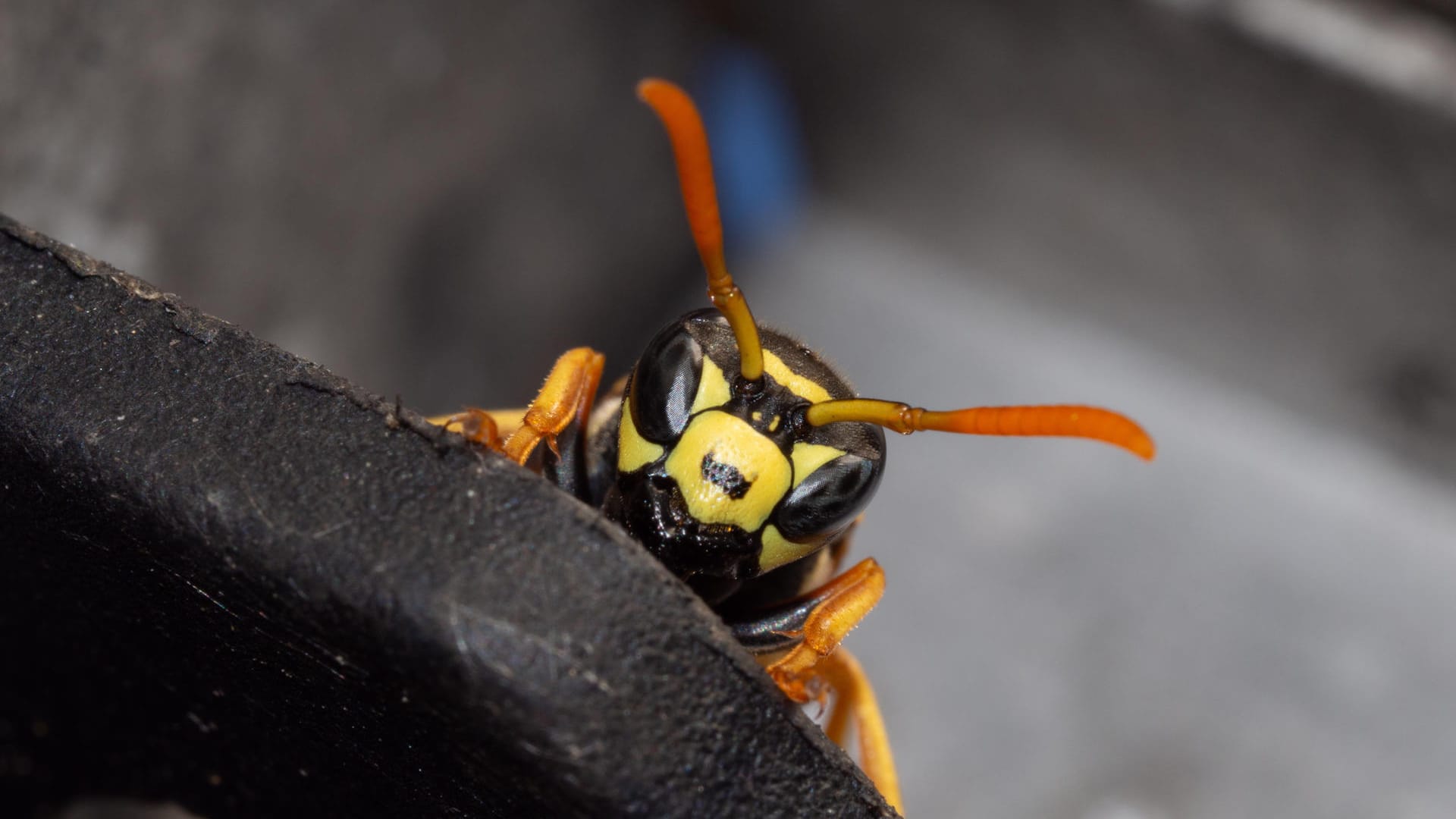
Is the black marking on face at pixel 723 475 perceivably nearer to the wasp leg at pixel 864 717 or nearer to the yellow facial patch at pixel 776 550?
the yellow facial patch at pixel 776 550

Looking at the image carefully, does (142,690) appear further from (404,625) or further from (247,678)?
(404,625)

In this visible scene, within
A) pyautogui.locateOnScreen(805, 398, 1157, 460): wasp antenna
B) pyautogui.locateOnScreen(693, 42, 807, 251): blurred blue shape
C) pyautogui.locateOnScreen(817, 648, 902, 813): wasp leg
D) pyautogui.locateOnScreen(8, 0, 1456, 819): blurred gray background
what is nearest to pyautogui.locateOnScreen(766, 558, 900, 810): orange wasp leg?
pyautogui.locateOnScreen(817, 648, 902, 813): wasp leg

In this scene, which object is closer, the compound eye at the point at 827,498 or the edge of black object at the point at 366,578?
the edge of black object at the point at 366,578

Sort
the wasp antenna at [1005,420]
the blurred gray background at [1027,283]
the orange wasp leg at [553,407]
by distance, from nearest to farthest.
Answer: the wasp antenna at [1005,420] < the orange wasp leg at [553,407] < the blurred gray background at [1027,283]

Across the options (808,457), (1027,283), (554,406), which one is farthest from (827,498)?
(1027,283)

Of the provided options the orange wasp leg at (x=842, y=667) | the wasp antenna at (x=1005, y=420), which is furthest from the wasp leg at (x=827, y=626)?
the wasp antenna at (x=1005, y=420)

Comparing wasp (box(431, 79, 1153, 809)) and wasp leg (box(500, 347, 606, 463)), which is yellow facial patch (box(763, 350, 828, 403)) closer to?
wasp (box(431, 79, 1153, 809))

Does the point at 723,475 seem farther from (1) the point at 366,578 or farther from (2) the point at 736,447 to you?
(1) the point at 366,578
